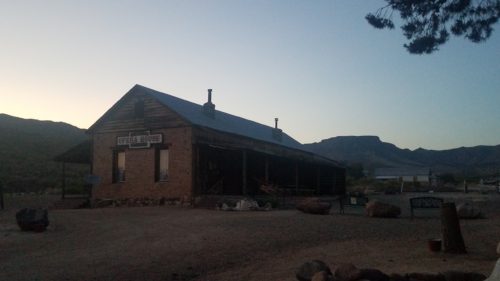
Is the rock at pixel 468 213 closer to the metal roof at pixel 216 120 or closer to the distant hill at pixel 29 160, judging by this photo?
the metal roof at pixel 216 120

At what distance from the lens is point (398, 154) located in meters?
179

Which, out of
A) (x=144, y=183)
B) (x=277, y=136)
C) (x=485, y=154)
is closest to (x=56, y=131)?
(x=277, y=136)

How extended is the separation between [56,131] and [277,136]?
65.0m

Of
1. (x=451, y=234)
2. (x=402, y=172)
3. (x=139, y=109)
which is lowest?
(x=451, y=234)

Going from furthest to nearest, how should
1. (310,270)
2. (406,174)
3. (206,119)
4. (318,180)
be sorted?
(406,174) → (318,180) → (206,119) → (310,270)

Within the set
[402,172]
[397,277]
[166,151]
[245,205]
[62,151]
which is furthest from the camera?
[402,172]

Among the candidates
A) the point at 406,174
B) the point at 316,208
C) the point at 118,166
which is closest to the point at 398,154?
the point at 406,174

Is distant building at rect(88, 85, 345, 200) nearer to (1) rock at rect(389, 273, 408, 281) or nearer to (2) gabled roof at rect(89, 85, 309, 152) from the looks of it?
(2) gabled roof at rect(89, 85, 309, 152)

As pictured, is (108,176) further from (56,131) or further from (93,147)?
(56,131)

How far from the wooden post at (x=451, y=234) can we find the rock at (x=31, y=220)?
10.2 meters

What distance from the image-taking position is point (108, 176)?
86.9 ft

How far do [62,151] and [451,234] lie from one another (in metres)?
59.3

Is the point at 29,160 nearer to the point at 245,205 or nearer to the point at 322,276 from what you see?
the point at 245,205

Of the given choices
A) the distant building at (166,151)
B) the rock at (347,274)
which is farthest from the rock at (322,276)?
the distant building at (166,151)
